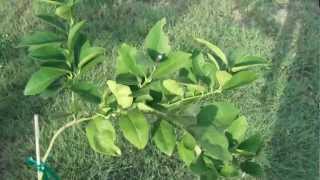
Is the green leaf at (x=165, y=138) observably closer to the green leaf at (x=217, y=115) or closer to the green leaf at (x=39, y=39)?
the green leaf at (x=217, y=115)

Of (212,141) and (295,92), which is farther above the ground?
(212,141)

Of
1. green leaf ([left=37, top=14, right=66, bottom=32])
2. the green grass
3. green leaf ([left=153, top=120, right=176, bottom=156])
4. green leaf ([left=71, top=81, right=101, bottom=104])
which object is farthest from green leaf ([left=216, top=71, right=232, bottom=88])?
the green grass

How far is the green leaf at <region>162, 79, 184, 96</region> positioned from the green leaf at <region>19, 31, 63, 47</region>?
24 centimetres

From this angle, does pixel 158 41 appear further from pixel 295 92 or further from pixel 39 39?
pixel 295 92

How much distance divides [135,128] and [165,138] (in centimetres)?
5

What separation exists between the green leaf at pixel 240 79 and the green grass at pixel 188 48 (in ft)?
3.60

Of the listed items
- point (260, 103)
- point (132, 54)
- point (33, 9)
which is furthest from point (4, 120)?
point (132, 54)

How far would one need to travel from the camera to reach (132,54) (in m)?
0.92

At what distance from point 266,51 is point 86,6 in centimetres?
116

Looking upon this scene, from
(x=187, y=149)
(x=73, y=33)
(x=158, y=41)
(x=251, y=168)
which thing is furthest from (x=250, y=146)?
(x=73, y=33)

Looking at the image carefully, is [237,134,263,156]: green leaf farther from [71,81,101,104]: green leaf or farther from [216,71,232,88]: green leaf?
[71,81,101,104]: green leaf

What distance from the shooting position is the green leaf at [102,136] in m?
0.92

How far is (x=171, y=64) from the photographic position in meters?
0.93

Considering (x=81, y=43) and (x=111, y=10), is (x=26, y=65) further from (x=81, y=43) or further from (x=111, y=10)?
(x=81, y=43)
